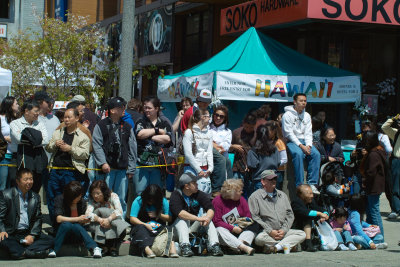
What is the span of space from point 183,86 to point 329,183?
539 cm

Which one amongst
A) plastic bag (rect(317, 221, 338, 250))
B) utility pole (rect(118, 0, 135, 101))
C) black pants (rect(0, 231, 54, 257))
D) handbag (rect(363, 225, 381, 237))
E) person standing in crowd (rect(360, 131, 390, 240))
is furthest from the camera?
utility pole (rect(118, 0, 135, 101))

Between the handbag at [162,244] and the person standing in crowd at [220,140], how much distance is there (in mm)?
1799

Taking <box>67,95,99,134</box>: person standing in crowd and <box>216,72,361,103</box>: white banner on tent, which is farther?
<box>216,72,361,103</box>: white banner on tent

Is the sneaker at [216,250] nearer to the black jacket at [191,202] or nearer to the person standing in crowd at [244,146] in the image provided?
the black jacket at [191,202]

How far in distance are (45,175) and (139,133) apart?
63.4 inches

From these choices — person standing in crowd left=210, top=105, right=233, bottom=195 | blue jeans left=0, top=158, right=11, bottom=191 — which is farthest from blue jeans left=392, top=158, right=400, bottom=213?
blue jeans left=0, top=158, right=11, bottom=191

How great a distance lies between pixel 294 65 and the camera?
14656 millimetres

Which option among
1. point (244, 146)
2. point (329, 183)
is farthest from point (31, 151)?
point (329, 183)

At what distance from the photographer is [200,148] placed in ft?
31.1

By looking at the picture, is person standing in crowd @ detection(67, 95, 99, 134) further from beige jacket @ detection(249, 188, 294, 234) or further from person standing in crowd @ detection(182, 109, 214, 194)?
beige jacket @ detection(249, 188, 294, 234)

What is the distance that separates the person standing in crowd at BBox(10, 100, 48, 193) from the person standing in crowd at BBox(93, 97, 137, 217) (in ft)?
2.52

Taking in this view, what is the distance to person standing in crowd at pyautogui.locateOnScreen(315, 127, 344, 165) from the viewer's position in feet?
36.3

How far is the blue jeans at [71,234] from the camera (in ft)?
26.3

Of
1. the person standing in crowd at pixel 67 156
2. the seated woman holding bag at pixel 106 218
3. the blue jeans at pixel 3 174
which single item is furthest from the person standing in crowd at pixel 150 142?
the blue jeans at pixel 3 174
